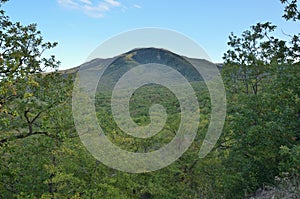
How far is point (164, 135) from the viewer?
23.2 meters

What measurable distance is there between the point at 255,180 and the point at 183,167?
10.6m

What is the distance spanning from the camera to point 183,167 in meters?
21.9

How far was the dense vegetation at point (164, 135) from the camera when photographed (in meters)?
9.84

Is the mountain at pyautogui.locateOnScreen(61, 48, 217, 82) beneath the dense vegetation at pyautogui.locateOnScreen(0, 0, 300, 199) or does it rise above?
above

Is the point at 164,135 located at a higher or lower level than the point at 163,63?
lower

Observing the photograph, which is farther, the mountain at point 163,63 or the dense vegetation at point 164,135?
the mountain at point 163,63

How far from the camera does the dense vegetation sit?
984 centimetres

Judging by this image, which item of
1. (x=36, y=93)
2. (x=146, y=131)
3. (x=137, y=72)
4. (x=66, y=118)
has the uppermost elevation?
(x=137, y=72)

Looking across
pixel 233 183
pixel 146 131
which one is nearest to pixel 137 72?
pixel 146 131

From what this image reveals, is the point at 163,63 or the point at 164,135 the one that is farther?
the point at 163,63

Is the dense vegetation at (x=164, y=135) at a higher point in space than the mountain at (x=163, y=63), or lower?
lower

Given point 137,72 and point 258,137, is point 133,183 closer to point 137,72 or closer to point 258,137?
point 258,137

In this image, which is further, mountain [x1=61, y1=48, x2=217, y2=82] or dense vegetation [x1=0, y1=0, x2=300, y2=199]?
mountain [x1=61, y1=48, x2=217, y2=82]

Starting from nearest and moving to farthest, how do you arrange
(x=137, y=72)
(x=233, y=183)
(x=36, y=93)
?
(x=36, y=93)
(x=233, y=183)
(x=137, y=72)
